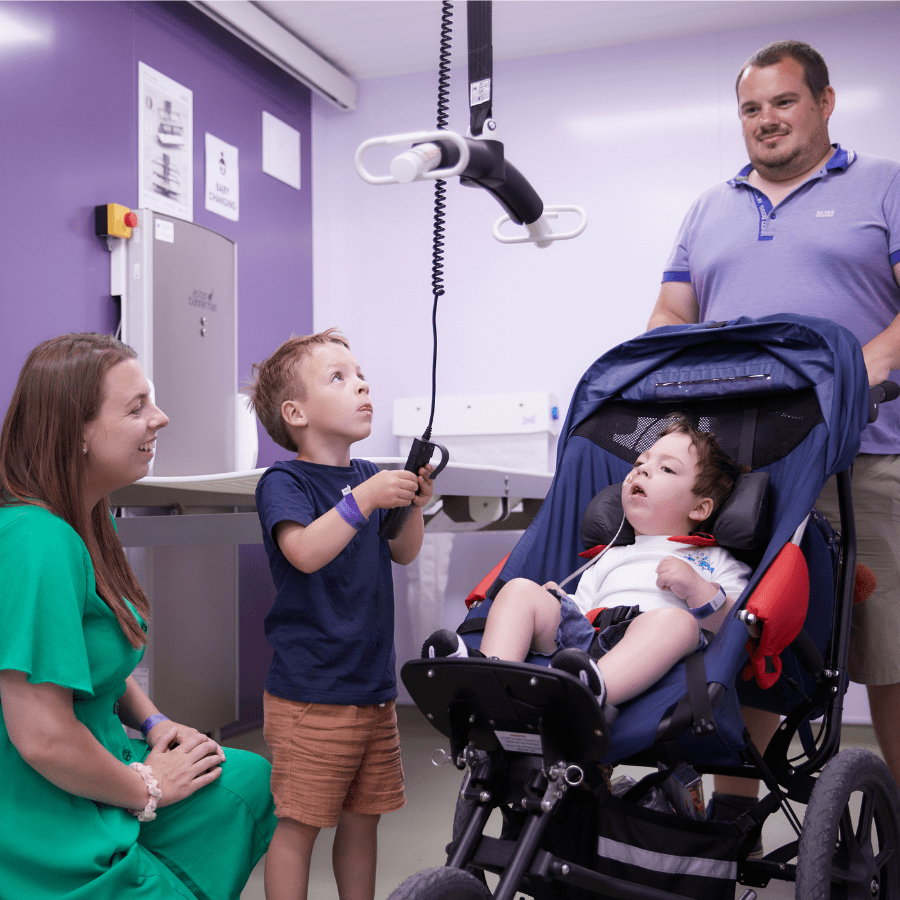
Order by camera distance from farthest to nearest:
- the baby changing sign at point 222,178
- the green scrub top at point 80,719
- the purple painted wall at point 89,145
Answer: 1. the baby changing sign at point 222,178
2. the purple painted wall at point 89,145
3. the green scrub top at point 80,719

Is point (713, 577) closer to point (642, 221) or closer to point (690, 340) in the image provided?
point (690, 340)

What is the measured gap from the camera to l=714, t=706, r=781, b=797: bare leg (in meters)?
2.03

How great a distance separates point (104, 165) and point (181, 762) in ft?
7.65

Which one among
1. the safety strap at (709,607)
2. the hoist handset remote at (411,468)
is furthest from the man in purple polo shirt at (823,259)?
the hoist handset remote at (411,468)

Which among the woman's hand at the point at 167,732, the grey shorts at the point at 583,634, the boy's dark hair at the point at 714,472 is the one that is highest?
the boy's dark hair at the point at 714,472

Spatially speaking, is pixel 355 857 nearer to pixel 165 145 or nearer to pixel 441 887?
pixel 441 887

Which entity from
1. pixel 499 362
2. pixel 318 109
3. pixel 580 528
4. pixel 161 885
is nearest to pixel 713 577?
pixel 580 528

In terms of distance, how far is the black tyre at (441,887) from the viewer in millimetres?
1073

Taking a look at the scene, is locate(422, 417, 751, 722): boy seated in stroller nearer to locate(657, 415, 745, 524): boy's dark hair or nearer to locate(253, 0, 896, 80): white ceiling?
locate(657, 415, 745, 524): boy's dark hair

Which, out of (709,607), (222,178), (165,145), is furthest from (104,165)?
(709,607)

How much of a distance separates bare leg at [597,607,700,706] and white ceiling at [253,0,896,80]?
313 centimetres

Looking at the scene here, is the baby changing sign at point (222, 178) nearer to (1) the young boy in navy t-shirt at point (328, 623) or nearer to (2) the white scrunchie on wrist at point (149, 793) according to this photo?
(1) the young boy in navy t-shirt at point (328, 623)

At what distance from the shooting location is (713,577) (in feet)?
5.38

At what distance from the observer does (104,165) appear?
303 centimetres
